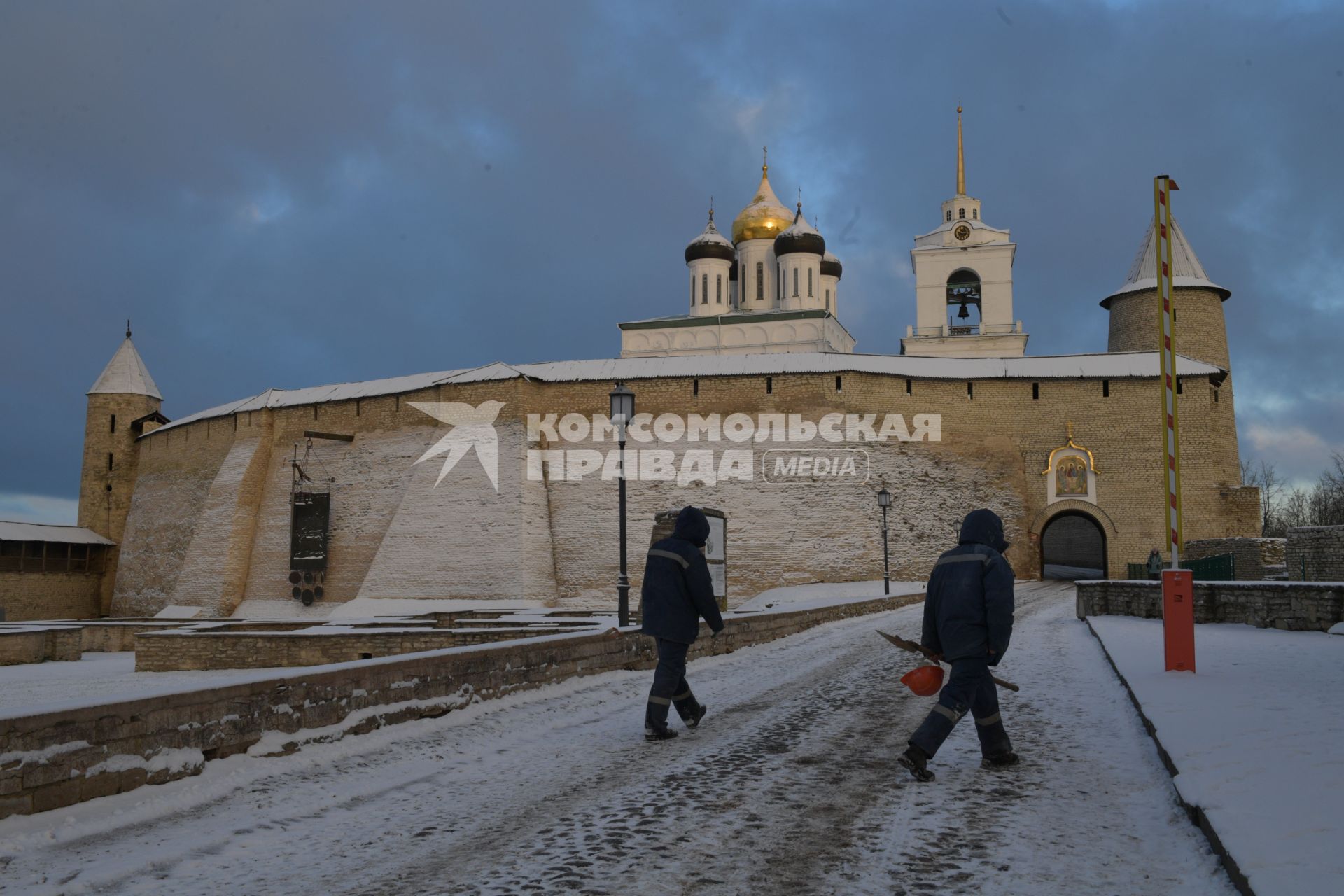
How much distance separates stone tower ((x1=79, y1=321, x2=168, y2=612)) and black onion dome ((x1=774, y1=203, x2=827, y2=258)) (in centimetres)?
2798

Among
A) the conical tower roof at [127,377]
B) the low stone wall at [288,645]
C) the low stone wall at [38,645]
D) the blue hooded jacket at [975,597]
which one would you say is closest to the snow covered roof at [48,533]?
the conical tower roof at [127,377]

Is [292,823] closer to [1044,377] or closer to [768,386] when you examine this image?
[768,386]

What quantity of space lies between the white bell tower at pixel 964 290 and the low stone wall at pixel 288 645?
31.0 metres

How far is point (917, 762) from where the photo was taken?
4.59 m

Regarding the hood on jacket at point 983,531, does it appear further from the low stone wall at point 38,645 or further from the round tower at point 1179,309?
the round tower at point 1179,309

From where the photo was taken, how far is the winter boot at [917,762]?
459cm

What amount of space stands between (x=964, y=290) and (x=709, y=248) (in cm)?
1238

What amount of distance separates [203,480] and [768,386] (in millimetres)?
20674

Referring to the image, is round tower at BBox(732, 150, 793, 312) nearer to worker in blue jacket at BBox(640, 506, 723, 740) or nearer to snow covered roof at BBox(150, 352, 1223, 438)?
snow covered roof at BBox(150, 352, 1223, 438)

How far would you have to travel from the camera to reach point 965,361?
31.8 m

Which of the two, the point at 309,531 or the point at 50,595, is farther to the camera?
the point at 50,595

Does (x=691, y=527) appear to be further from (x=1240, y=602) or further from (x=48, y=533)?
(x=48, y=533)

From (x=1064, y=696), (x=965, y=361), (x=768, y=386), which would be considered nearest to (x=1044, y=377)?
(x=965, y=361)

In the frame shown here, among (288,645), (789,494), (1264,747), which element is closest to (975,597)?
(1264,747)
